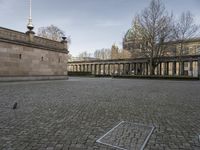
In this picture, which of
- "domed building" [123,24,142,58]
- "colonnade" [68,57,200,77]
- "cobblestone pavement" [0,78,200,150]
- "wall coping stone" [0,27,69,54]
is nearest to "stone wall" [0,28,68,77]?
"wall coping stone" [0,27,69,54]

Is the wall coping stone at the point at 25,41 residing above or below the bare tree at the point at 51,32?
below

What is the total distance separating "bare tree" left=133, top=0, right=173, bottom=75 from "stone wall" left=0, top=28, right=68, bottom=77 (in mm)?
16842

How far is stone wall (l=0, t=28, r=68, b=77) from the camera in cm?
1795

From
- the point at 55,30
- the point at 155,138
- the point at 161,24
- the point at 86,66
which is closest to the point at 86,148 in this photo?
the point at 155,138

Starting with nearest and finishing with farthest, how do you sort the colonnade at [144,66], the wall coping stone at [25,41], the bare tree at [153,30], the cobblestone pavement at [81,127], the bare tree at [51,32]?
the cobblestone pavement at [81,127]
the wall coping stone at [25,41]
the bare tree at [153,30]
the colonnade at [144,66]
the bare tree at [51,32]

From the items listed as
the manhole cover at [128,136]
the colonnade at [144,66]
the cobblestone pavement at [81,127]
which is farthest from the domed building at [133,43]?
the manhole cover at [128,136]

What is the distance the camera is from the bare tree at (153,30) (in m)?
32.7

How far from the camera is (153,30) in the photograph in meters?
33.0

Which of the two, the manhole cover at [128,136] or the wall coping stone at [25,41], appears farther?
the wall coping stone at [25,41]

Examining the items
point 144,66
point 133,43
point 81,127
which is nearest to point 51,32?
point 133,43

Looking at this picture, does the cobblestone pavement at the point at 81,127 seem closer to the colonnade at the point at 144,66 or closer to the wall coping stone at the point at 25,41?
the wall coping stone at the point at 25,41

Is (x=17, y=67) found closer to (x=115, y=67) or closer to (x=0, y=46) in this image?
(x=0, y=46)

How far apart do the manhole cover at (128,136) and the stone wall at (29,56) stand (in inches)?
677

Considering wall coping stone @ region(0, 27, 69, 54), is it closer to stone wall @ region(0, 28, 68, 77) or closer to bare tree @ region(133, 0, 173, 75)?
stone wall @ region(0, 28, 68, 77)
